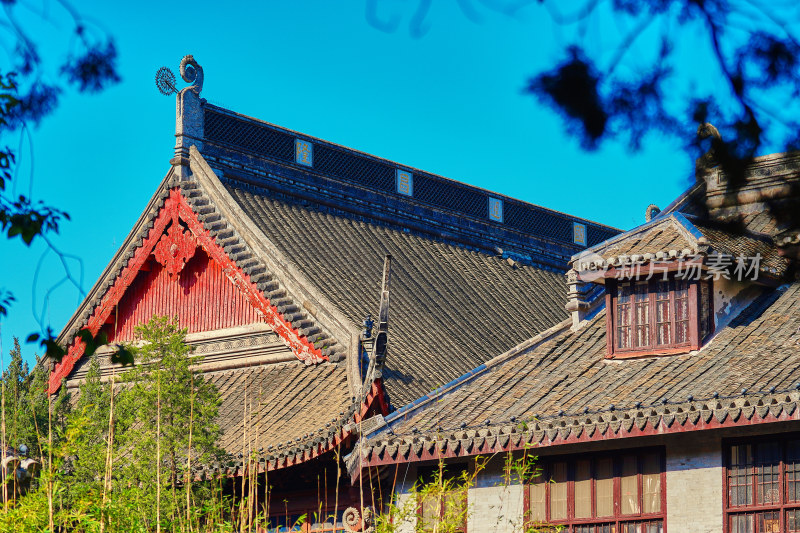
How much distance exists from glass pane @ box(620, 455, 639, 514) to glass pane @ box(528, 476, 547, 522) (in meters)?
0.84

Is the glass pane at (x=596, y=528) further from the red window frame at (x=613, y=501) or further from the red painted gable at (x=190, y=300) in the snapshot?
the red painted gable at (x=190, y=300)

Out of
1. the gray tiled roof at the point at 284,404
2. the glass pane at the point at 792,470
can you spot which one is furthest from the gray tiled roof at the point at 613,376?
the gray tiled roof at the point at 284,404

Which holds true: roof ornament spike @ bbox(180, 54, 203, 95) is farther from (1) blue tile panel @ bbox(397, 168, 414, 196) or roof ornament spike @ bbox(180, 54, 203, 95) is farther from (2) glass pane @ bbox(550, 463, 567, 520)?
(2) glass pane @ bbox(550, 463, 567, 520)

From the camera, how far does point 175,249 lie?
65.0 feet

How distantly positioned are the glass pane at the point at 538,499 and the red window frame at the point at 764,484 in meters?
1.91

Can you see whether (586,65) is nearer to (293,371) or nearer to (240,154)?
(293,371)

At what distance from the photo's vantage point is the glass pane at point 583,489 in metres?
13.4

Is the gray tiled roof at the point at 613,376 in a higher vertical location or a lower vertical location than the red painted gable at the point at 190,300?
lower

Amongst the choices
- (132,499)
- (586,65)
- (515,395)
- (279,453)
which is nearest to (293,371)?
(279,453)

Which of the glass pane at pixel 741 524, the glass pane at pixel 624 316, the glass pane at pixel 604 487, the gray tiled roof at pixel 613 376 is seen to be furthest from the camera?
the glass pane at pixel 624 316

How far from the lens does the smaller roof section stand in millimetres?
14445

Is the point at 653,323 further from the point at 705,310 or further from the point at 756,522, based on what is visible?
the point at 756,522

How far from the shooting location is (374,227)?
22.4 meters

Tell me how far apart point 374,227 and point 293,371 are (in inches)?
202
